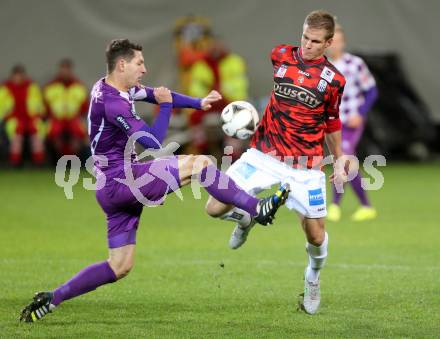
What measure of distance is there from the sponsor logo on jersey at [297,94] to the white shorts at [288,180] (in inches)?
17.9

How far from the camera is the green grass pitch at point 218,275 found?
6.48 metres

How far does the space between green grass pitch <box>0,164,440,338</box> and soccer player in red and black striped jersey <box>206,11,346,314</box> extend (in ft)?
1.83

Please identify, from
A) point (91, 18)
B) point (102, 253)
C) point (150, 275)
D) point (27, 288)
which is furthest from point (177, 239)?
point (91, 18)

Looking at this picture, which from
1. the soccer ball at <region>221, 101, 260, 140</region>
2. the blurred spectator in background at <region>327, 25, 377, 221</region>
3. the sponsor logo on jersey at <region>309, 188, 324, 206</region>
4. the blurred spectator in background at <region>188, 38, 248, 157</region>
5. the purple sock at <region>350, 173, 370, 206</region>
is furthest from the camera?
the blurred spectator in background at <region>188, 38, 248, 157</region>

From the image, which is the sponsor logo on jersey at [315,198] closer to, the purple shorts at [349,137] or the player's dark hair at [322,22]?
the player's dark hair at [322,22]

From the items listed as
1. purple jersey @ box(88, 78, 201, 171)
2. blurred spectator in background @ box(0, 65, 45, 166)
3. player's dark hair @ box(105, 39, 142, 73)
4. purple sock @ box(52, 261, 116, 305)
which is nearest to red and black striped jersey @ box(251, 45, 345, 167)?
purple jersey @ box(88, 78, 201, 171)

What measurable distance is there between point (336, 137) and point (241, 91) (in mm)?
10497

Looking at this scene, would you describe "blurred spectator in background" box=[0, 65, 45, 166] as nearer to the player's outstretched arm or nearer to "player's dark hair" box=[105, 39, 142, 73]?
the player's outstretched arm

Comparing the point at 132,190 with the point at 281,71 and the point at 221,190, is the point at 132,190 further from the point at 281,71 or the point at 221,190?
the point at 281,71

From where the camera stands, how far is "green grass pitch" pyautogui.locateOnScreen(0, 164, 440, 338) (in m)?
6.48

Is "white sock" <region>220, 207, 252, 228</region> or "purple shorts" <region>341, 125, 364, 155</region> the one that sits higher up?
"white sock" <region>220, 207, 252, 228</region>

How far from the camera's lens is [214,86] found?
17.7 metres

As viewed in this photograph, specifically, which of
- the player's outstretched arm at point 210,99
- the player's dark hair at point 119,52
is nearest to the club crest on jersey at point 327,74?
the player's outstretched arm at point 210,99

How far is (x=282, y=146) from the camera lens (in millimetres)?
6953
